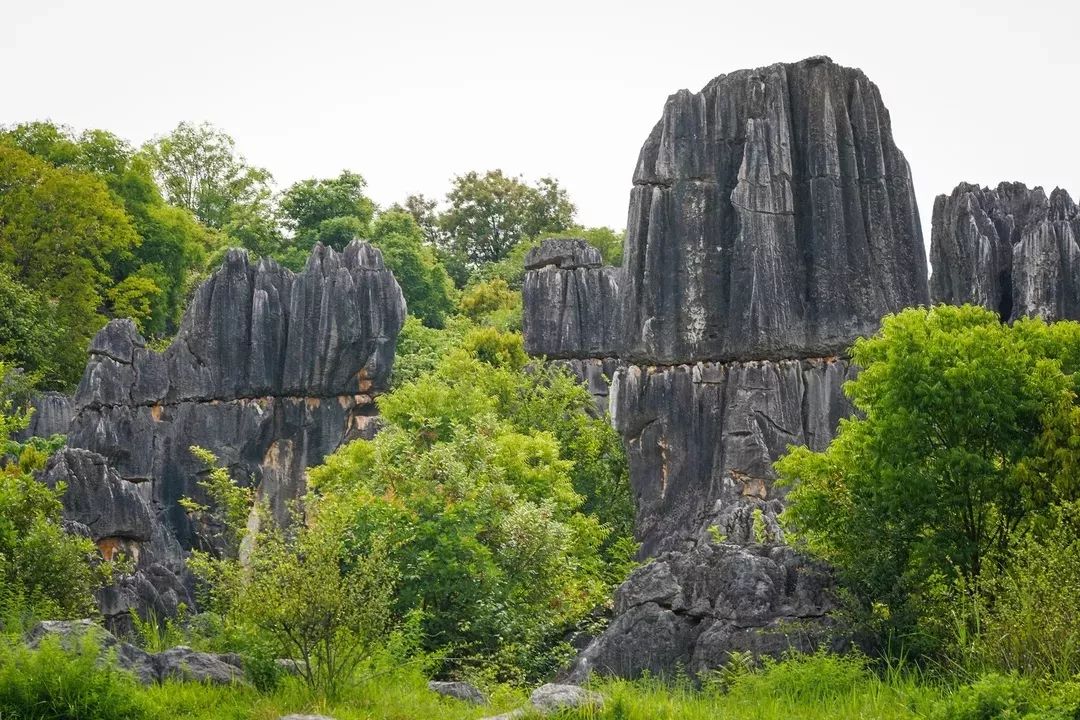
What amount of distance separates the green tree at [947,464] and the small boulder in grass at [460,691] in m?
3.47

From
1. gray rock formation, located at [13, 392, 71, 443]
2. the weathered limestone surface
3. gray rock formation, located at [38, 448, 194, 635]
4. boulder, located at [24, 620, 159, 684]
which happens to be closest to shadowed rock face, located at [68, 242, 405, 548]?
gray rock formation, located at [13, 392, 71, 443]

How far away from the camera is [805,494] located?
51.6ft

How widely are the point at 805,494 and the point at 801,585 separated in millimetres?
1036

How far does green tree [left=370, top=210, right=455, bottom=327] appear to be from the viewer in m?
61.4

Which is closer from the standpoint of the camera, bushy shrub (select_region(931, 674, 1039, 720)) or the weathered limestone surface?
bushy shrub (select_region(931, 674, 1039, 720))

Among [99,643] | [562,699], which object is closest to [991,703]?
[562,699]

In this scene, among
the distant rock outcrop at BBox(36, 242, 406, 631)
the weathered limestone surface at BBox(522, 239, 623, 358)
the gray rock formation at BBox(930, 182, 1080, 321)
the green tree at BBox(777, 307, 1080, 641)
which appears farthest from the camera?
the weathered limestone surface at BBox(522, 239, 623, 358)

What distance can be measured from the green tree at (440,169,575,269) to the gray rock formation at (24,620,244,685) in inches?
2570

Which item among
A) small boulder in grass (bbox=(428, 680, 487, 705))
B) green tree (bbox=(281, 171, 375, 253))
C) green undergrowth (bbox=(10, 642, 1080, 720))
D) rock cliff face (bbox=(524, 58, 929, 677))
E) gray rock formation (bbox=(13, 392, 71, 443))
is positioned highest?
green tree (bbox=(281, 171, 375, 253))

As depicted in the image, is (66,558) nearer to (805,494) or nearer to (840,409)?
(805,494)

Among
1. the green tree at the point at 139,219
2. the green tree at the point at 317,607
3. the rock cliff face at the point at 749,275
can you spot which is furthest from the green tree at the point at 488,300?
the green tree at the point at 317,607

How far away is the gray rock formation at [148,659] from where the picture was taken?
42.8ft

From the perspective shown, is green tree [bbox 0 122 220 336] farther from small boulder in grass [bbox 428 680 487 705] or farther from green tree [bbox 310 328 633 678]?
small boulder in grass [bbox 428 680 487 705]

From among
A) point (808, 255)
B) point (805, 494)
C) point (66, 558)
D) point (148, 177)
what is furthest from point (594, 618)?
point (148, 177)
